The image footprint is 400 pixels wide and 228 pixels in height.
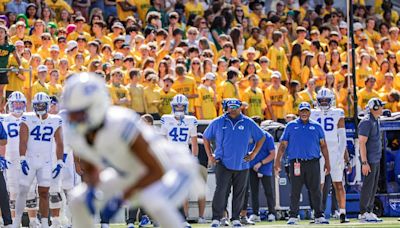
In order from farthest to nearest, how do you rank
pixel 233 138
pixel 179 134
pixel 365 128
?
1. pixel 179 134
2. pixel 365 128
3. pixel 233 138

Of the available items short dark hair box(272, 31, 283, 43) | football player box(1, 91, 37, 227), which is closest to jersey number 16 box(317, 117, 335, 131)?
football player box(1, 91, 37, 227)

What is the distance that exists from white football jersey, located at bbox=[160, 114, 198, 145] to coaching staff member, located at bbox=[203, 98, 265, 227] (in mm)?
491

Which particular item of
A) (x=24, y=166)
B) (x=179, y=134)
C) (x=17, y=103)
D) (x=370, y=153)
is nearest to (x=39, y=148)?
(x=24, y=166)

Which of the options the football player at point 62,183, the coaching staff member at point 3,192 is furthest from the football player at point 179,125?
the coaching staff member at point 3,192

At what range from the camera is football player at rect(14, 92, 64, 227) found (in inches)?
685

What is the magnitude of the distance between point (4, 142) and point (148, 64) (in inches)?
200

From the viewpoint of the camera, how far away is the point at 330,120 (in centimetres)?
1922

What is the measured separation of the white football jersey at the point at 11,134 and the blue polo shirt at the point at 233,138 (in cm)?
282

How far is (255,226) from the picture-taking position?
18.2m

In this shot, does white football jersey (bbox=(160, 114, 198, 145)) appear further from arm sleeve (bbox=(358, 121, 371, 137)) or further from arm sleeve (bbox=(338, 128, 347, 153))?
arm sleeve (bbox=(358, 121, 371, 137))

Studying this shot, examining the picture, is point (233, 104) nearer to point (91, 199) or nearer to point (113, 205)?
point (91, 199)

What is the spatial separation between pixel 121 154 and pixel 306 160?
934 centimetres

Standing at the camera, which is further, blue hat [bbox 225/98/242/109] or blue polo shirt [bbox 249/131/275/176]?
blue polo shirt [bbox 249/131/275/176]

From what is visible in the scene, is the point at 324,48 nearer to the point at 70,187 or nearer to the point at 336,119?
the point at 336,119
